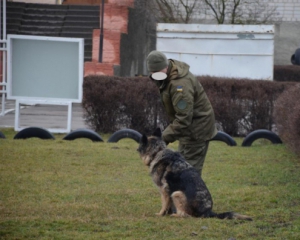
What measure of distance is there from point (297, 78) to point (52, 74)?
14.4 m

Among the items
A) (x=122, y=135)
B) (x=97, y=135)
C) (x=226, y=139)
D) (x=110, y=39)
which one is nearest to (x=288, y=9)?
(x=110, y=39)

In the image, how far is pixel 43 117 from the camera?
1652 cm

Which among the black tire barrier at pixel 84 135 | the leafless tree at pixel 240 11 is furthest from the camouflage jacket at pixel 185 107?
the leafless tree at pixel 240 11

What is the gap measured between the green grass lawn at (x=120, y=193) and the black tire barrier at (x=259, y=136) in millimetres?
160

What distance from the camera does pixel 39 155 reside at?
35.3 ft

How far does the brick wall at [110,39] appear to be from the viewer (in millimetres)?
19641

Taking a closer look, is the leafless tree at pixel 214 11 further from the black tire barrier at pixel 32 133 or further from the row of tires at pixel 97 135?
the black tire barrier at pixel 32 133

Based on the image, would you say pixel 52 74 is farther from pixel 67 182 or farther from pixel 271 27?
pixel 271 27

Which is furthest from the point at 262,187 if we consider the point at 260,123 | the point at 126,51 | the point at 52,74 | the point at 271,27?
the point at 126,51

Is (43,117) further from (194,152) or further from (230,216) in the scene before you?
(230,216)

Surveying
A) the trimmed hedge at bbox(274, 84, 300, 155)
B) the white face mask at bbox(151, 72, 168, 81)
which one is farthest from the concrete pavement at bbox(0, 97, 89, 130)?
the white face mask at bbox(151, 72, 168, 81)

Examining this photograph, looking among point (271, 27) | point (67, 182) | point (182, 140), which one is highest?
point (271, 27)

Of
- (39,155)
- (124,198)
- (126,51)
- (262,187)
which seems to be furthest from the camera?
(126,51)

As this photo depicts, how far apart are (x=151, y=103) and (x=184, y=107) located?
7408 millimetres
